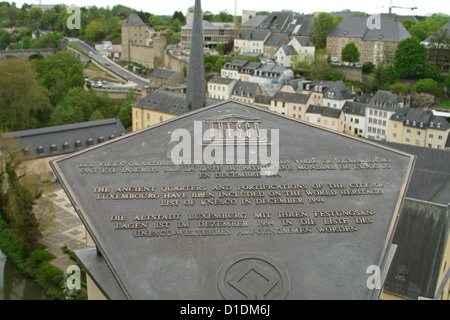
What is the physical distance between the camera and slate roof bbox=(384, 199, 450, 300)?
81.1ft

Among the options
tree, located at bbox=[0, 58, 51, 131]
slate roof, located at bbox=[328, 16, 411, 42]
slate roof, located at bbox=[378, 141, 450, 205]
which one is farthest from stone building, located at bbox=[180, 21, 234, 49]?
slate roof, located at bbox=[378, 141, 450, 205]

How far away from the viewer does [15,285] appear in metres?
35.3

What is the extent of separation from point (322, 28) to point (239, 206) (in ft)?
356

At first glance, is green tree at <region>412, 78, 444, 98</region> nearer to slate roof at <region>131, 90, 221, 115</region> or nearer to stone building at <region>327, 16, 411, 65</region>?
stone building at <region>327, 16, 411, 65</region>

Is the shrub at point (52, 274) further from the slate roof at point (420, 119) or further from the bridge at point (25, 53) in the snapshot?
the bridge at point (25, 53)

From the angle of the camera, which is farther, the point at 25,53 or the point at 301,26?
the point at 301,26

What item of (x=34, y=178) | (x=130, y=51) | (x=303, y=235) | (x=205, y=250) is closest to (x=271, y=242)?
(x=303, y=235)

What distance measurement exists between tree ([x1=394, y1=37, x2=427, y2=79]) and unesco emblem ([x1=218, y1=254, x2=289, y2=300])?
294 ft

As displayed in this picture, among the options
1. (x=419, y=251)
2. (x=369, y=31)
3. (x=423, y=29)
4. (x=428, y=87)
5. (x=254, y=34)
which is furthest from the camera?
(x=254, y=34)

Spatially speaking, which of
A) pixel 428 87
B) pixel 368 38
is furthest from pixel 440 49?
pixel 428 87

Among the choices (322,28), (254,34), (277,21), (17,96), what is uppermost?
(277,21)

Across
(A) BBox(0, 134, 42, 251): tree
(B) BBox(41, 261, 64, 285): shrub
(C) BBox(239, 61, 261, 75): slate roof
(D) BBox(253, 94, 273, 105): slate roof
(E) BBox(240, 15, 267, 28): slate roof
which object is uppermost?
(E) BBox(240, 15, 267, 28): slate roof

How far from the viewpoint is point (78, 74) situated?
88750mm

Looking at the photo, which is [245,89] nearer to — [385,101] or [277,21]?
[385,101]
